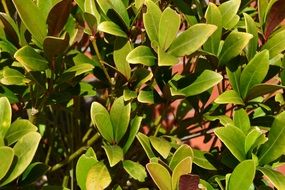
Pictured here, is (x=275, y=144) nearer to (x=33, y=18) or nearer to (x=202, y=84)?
(x=202, y=84)

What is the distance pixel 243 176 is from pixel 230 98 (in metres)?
→ 0.19

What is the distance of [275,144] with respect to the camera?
1.00 m

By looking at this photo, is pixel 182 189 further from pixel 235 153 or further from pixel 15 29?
pixel 15 29

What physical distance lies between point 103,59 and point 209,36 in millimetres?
276

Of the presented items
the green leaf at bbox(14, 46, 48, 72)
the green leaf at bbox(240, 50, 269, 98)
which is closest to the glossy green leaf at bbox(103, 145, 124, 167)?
the green leaf at bbox(14, 46, 48, 72)

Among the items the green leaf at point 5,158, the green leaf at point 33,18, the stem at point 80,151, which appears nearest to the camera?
the green leaf at point 5,158

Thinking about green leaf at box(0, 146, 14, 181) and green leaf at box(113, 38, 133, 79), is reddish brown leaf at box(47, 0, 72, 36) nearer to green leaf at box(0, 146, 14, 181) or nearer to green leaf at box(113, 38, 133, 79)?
green leaf at box(113, 38, 133, 79)

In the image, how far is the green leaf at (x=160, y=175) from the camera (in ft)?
2.90

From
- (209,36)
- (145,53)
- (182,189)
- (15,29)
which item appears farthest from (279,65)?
(15,29)

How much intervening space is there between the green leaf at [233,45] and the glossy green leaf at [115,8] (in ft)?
0.72

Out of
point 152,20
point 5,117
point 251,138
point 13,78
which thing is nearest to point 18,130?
point 5,117

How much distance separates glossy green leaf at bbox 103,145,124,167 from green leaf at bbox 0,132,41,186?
15 centimetres

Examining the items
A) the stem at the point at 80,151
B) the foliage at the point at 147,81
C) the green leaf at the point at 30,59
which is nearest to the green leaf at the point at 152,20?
the foliage at the point at 147,81

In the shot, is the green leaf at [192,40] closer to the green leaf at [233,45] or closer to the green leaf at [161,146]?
the green leaf at [233,45]
